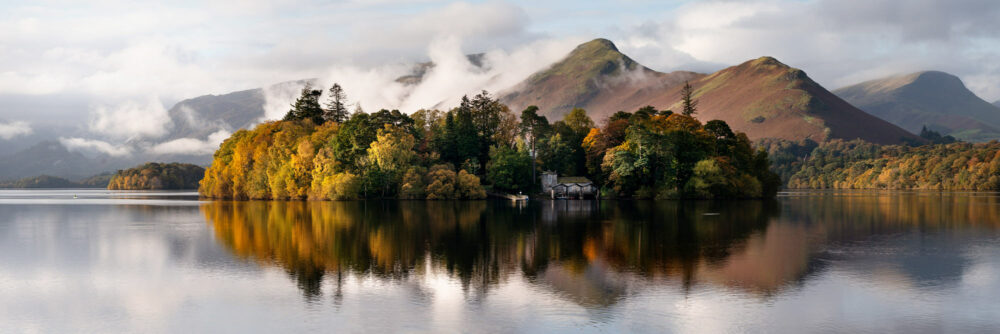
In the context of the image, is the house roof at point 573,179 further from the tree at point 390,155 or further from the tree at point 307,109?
the tree at point 307,109

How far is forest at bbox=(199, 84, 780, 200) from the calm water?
62303 mm

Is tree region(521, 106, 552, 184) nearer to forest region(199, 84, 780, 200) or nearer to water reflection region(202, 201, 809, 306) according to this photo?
forest region(199, 84, 780, 200)

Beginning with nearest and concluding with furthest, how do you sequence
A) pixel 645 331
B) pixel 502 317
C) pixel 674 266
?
1. pixel 645 331
2. pixel 502 317
3. pixel 674 266

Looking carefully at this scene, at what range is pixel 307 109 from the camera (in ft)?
473

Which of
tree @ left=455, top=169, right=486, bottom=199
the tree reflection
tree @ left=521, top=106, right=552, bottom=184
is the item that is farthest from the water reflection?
tree @ left=521, top=106, right=552, bottom=184

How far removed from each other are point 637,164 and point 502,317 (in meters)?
93.5

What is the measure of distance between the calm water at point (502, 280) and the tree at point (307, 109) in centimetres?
9699

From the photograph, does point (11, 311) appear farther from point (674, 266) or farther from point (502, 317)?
point (674, 266)

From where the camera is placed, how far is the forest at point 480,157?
364 feet

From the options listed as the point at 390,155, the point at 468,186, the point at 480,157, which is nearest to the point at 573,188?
the point at 468,186

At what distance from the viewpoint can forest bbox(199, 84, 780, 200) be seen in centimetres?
11100

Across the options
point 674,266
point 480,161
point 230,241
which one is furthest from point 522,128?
point 674,266

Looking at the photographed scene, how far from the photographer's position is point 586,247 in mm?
37031

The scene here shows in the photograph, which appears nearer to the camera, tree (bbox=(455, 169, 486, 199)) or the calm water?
the calm water
